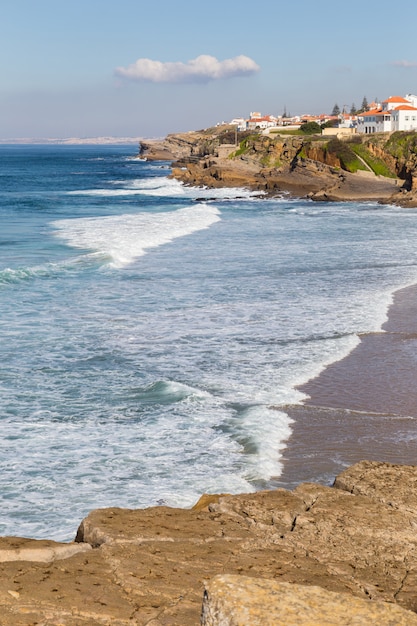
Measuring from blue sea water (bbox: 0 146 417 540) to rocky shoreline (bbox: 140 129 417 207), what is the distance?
30.6 metres

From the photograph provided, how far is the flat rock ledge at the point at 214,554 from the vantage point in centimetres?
654

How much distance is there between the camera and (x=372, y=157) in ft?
290

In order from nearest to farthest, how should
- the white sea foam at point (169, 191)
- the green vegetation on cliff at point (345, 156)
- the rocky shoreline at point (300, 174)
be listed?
the rocky shoreline at point (300, 174) < the white sea foam at point (169, 191) < the green vegetation on cliff at point (345, 156)

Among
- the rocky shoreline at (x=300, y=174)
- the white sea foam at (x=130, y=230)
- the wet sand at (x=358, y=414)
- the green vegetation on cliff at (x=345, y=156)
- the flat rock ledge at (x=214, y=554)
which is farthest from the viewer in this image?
the green vegetation on cliff at (x=345, y=156)

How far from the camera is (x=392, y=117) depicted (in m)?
108

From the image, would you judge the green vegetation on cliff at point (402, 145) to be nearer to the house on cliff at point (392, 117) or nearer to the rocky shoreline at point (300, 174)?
the rocky shoreline at point (300, 174)

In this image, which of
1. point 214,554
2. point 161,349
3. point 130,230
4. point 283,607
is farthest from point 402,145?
point 283,607

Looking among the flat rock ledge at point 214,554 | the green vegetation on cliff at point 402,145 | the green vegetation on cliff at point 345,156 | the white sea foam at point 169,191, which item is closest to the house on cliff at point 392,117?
the green vegetation on cliff at point 402,145

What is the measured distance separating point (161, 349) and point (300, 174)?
231 feet

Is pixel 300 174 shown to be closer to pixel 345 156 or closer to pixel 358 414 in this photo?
pixel 345 156

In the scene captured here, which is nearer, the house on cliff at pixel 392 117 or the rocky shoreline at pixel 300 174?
the rocky shoreline at pixel 300 174

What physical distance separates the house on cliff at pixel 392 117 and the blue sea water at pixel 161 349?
64.8 metres

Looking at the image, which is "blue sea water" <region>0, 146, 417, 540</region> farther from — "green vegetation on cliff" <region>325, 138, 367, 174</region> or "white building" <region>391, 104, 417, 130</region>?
"white building" <region>391, 104, 417, 130</region>

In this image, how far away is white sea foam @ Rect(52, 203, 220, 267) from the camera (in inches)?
1535
